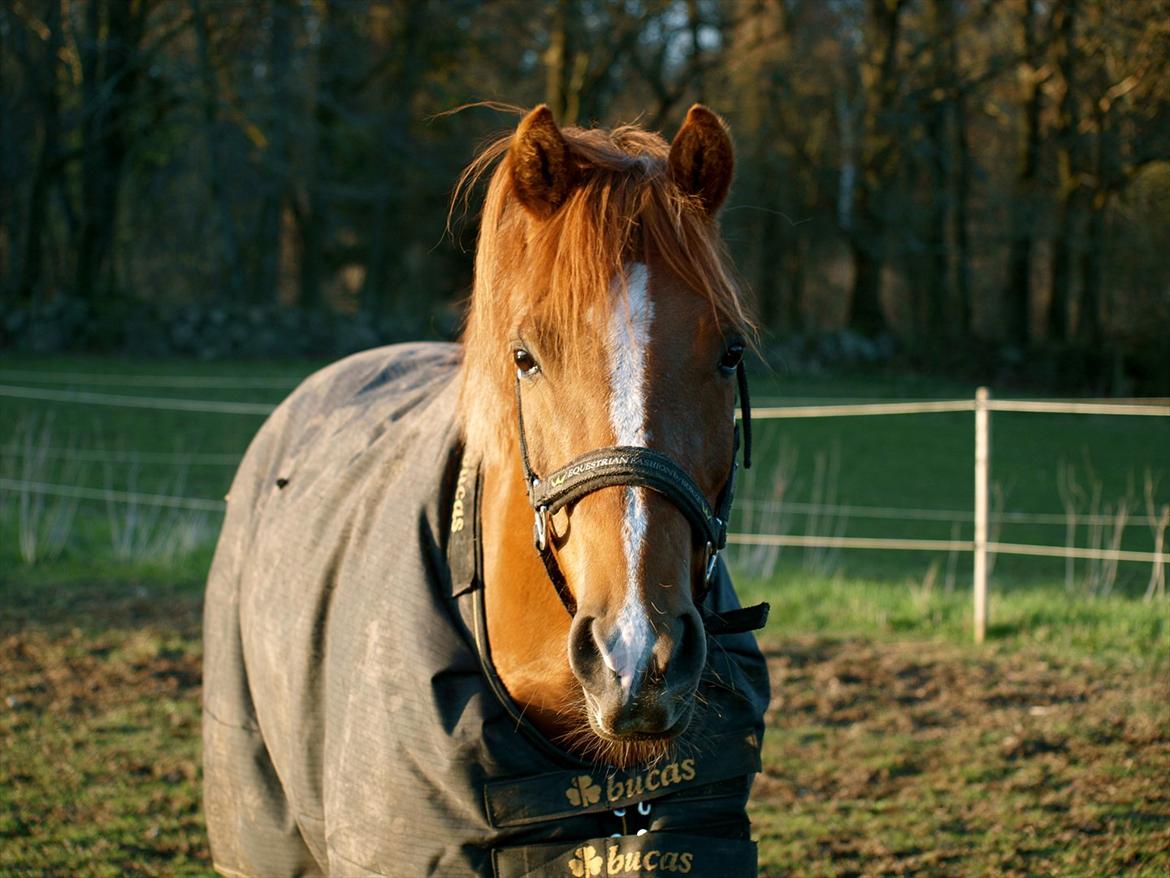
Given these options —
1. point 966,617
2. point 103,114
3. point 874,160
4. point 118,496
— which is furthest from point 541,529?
point 874,160

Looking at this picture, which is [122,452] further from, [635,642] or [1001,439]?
[635,642]

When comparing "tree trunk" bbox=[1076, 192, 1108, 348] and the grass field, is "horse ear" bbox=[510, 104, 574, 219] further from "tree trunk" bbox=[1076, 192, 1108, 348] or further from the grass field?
"tree trunk" bbox=[1076, 192, 1108, 348]

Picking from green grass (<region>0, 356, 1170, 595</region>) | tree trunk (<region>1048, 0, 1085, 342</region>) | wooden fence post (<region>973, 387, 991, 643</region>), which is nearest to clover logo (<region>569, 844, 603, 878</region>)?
wooden fence post (<region>973, 387, 991, 643</region>)

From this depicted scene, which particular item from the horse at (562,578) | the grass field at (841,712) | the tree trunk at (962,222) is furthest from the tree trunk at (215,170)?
the horse at (562,578)

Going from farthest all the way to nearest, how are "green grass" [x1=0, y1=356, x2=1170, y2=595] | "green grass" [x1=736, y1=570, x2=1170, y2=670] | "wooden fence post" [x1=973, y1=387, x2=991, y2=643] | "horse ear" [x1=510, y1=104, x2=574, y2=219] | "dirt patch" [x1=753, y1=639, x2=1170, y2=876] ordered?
"green grass" [x1=0, y1=356, x2=1170, y2=595]
"wooden fence post" [x1=973, y1=387, x2=991, y2=643]
"green grass" [x1=736, y1=570, x2=1170, y2=670]
"dirt patch" [x1=753, y1=639, x2=1170, y2=876]
"horse ear" [x1=510, y1=104, x2=574, y2=219]

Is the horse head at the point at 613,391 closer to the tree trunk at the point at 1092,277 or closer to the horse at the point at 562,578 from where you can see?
the horse at the point at 562,578

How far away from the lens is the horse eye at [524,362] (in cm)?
184

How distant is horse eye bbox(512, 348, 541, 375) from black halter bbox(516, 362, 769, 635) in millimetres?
19

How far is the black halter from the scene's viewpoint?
1.65m

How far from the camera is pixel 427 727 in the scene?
6.49 feet

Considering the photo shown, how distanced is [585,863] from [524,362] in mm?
900

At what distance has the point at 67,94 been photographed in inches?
766

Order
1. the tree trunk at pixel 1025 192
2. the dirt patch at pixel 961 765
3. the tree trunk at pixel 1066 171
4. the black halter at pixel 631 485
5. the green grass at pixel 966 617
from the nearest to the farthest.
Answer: the black halter at pixel 631 485 < the dirt patch at pixel 961 765 < the green grass at pixel 966 617 < the tree trunk at pixel 1066 171 < the tree trunk at pixel 1025 192

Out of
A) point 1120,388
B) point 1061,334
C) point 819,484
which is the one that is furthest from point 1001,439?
point 1061,334
